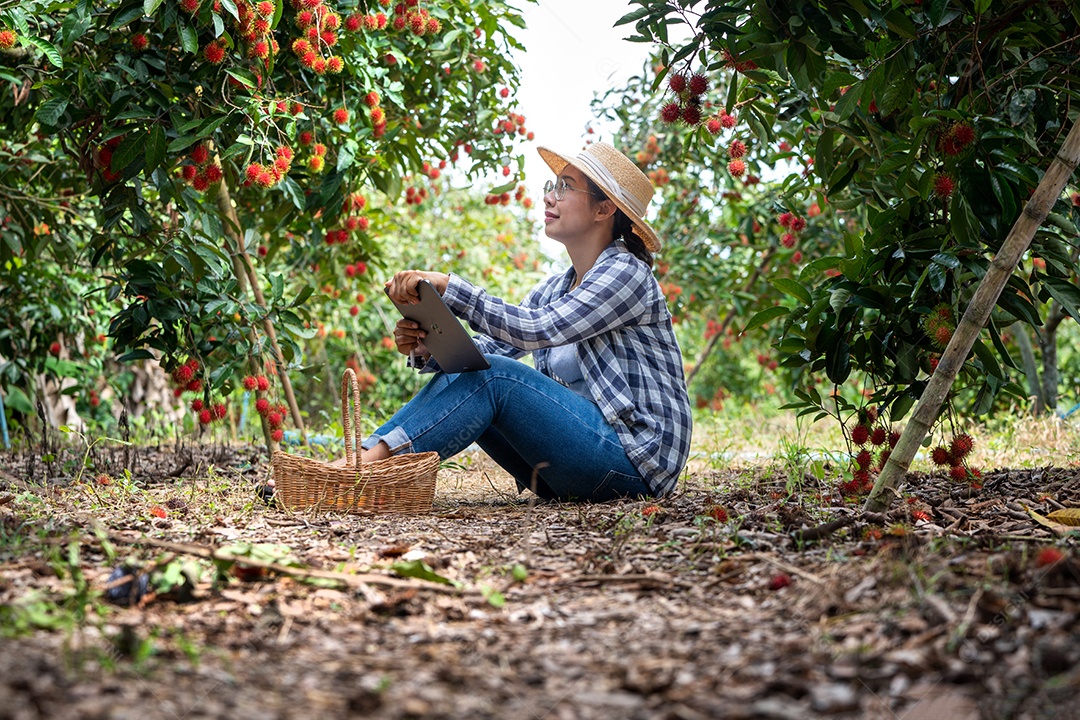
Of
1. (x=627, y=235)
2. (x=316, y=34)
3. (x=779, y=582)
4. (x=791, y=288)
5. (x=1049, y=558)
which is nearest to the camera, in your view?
(x=1049, y=558)

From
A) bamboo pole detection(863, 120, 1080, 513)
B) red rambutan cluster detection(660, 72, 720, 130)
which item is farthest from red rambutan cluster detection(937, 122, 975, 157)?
red rambutan cluster detection(660, 72, 720, 130)

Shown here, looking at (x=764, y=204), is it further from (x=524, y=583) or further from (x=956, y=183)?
(x=524, y=583)

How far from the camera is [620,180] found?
265cm

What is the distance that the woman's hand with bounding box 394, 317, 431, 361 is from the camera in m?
2.49

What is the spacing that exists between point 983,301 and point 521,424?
3.82ft

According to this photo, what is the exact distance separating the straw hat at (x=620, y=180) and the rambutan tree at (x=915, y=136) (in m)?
0.32

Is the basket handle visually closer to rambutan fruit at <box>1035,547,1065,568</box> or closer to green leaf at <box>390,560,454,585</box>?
green leaf at <box>390,560,454,585</box>

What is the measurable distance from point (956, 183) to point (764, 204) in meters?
2.56

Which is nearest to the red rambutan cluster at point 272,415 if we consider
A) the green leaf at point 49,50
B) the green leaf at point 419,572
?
the green leaf at point 49,50

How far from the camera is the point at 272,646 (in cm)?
122

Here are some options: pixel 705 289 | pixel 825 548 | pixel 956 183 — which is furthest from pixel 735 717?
pixel 705 289

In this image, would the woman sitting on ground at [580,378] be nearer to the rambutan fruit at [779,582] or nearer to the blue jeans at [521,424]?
the blue jeans at [521,424]

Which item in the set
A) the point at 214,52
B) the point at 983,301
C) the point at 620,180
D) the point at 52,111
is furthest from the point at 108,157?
the point at 983,301

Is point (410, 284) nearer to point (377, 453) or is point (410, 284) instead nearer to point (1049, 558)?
point (377, 453)
